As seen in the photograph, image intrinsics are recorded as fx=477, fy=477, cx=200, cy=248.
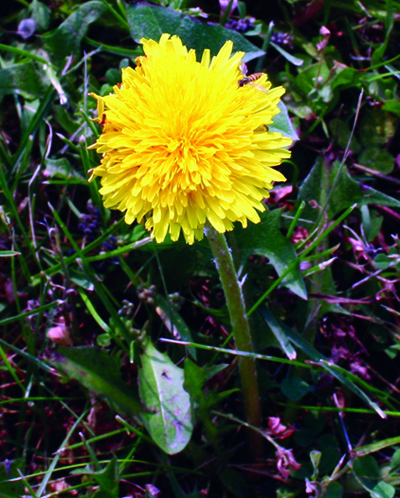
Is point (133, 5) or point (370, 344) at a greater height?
point (133, 5)

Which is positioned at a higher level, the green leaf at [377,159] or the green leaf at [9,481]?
the green leaf at [377,159]

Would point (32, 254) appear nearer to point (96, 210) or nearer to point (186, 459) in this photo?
point (96, 210)

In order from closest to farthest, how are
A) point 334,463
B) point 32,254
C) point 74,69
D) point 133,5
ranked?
point 334,463 → point 133,5 → point 32,254 → point 74,69

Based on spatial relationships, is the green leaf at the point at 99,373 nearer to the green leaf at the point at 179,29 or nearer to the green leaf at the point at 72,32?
the green leaf at the point at 179,29

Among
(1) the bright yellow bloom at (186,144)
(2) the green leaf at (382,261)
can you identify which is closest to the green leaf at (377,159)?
(2) the green leaf at (382,261)

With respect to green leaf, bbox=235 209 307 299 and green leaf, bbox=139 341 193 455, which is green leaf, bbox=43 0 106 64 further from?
green leaf, bbox=139 341 193 455

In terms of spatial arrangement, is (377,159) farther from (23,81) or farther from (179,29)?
(23,81)

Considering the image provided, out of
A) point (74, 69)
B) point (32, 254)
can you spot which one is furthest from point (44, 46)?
point (32, 254)
